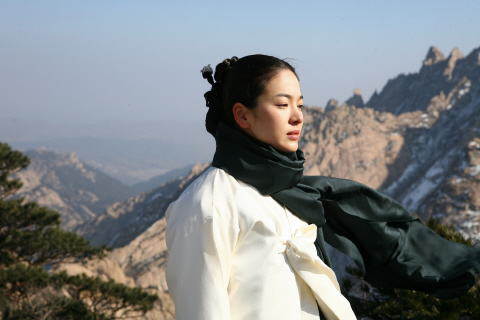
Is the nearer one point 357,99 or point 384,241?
point 384,241

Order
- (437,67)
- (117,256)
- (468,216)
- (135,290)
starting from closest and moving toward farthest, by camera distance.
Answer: (135,290) < (468,216) < (117,256) < (437,67)

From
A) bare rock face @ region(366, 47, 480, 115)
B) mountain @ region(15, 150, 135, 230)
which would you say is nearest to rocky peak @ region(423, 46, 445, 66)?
bare rock face @ region(366, 47, 480, 115)

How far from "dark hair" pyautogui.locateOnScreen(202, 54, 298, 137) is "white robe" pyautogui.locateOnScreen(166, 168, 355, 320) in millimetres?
303

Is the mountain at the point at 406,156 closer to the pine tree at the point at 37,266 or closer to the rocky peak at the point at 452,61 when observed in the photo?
the rocky peak at the point at 452,61

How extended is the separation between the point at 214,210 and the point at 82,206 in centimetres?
16394

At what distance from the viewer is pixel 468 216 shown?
4119 centimetres

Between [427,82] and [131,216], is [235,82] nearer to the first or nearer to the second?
[131,216]

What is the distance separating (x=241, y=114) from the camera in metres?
1.72

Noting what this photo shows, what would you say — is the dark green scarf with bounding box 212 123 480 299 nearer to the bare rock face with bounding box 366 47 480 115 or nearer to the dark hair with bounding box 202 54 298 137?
the dark hair with bounding box 202 54 298 137

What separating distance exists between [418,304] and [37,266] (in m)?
10.7

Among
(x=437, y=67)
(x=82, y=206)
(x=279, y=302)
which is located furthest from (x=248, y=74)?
(x=82, y=206)

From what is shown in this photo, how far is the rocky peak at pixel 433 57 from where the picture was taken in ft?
262

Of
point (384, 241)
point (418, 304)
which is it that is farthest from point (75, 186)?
point (384, 241)

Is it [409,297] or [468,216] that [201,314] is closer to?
[409,297]
